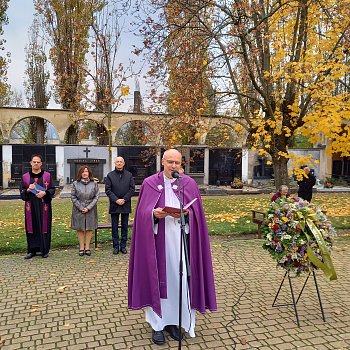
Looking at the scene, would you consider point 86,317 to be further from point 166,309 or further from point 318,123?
point 318,123

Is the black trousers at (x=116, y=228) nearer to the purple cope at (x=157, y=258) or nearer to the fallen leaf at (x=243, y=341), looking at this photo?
the purple cope at (x=157, y=258)

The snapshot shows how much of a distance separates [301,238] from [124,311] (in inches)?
93.3

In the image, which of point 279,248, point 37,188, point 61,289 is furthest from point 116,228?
point 279,248

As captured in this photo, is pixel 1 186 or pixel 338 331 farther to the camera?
pixel 1 186

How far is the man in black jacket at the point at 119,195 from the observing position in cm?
729

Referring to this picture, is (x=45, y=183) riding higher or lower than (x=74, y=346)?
higher

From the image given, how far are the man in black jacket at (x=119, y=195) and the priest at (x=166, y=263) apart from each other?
10.9ft

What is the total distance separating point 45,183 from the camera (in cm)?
706

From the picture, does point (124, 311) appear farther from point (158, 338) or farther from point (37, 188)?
point (37, 188)

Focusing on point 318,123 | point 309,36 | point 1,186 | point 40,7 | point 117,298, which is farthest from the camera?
point 40,7

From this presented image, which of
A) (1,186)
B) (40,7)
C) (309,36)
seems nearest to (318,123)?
(309,36)

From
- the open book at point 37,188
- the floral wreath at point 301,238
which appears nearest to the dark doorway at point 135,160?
the open book at point 37,188

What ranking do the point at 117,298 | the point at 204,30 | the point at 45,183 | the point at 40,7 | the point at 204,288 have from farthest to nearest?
1. the point at 40,7
2. the point at 204,30
3. the point at 45,183
4. the point at 117,298
5. the point at 204,288

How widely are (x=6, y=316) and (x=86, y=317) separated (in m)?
1.00
